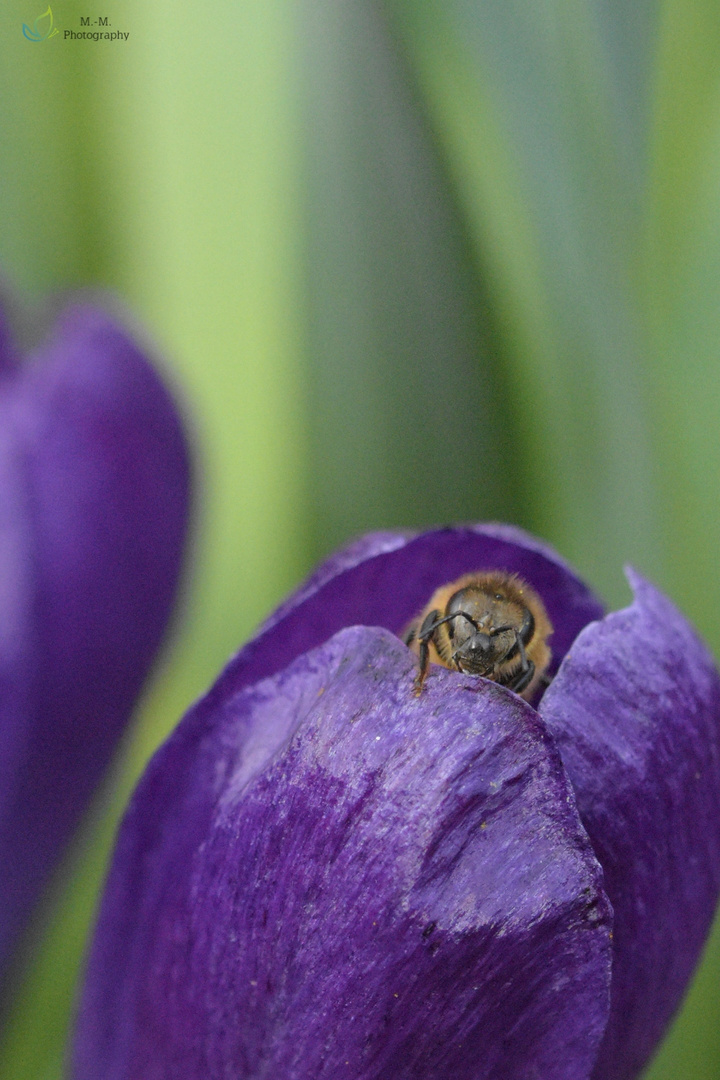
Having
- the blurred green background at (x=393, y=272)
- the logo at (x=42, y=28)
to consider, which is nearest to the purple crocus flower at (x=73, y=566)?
the blurred green background at (x=393, y=272)

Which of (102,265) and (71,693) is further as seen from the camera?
(102,265)

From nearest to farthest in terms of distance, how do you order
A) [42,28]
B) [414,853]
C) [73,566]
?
[414,853] < [73,566] < [42,28]

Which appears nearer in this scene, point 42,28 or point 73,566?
point 73,566

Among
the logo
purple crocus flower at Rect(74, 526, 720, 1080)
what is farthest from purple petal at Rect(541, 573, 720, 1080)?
the logo

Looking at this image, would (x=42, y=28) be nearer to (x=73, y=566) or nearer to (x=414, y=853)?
(x=73, y=566)

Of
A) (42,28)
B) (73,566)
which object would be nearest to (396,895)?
(73,566)

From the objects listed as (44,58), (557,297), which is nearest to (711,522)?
(557,297)

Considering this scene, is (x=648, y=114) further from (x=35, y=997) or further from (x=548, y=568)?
(x=35, y=997)
